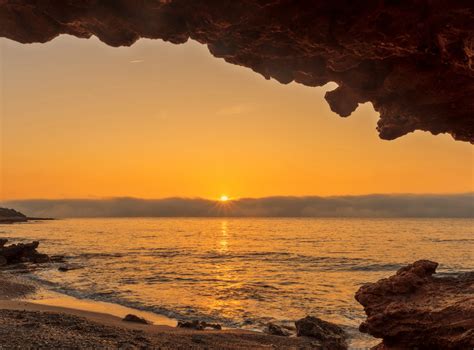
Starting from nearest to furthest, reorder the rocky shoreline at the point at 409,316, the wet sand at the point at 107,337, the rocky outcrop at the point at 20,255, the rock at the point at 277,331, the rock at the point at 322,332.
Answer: the rocky shoreline at the point at 409,316, the wet sand at the point at 107,337, the rock at the point at 322,332, the rock at the point at 277,331, the rocky outcrop at the point at 20,255

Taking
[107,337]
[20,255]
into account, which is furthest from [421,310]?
[20,255]

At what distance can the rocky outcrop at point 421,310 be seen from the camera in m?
8.97

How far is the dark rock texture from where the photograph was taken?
8234 millimetres

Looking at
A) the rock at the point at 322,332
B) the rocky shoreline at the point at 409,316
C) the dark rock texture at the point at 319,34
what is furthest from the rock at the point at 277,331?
the dark rock texture at the point at 319,34

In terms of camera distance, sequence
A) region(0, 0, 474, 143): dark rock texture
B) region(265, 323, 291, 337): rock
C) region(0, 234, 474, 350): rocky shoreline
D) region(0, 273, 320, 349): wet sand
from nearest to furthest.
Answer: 1. region(0, 0, 474, 143): dark rock texture
2. region(0, 234, 474, 350): rocky shoreline
3. region(0, 273, 320, 349): wet sand
4. region(265, 323, 291, 337): rock

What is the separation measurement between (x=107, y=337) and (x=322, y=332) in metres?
8.52

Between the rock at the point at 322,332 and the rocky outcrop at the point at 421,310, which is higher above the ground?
the rocky outcrop at the point at 421,310

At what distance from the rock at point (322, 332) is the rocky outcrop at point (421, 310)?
436 cm

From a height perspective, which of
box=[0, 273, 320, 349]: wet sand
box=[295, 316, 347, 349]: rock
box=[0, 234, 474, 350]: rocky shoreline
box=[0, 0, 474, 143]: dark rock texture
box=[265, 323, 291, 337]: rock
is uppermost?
box=[0, 0, 474, 143]: dark rock texture

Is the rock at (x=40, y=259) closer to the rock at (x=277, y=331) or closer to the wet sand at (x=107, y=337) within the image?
the wet sand at (x=107, y=337)

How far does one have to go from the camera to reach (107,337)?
38.8 feet

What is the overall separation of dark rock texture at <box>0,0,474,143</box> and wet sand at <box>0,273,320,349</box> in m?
7.83

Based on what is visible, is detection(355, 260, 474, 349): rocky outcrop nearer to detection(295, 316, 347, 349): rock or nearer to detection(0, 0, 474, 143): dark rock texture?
detection(295, 316, 347, 349): rock

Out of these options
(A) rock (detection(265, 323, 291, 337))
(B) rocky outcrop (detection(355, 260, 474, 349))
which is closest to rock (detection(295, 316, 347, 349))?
(A) rock (detection(265, 323, 291, 337))
